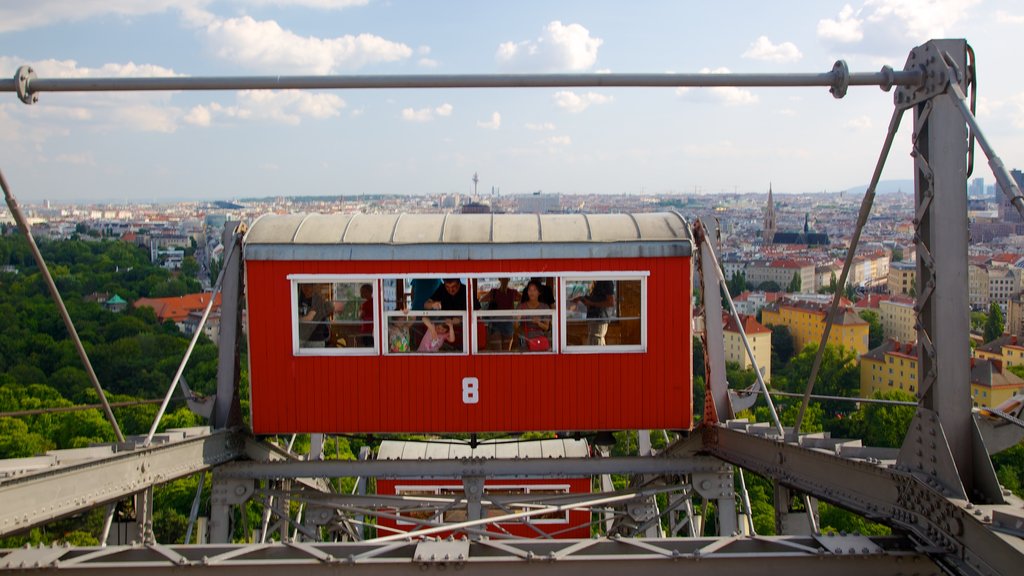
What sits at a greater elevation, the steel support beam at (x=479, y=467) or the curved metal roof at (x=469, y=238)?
the curved metal roof at (x=469, y=238)

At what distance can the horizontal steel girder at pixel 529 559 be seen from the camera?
6797 millimetres

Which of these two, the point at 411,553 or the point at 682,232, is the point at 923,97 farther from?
the point at 411,553

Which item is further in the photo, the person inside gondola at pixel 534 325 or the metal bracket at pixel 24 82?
the person inside gondola at pixel 534 325

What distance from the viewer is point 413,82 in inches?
331

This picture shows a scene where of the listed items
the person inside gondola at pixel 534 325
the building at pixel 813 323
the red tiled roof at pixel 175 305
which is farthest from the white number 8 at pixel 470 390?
the red tiled roof at pixel 175 305

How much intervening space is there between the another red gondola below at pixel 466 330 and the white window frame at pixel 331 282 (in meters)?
0.02

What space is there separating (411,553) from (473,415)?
4.58 meters

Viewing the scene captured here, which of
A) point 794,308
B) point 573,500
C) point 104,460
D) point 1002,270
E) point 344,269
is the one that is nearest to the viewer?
point 104,460

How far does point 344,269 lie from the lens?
38.1 feet

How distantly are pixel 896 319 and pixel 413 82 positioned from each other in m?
155

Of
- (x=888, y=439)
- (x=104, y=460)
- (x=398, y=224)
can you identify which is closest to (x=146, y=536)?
(x=104, y=460)

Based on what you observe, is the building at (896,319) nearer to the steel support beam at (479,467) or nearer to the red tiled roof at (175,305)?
the red tiled roof at (175,305)

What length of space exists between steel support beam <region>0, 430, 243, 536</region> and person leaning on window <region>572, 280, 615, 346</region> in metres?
4.60

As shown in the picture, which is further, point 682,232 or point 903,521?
point 682,232
